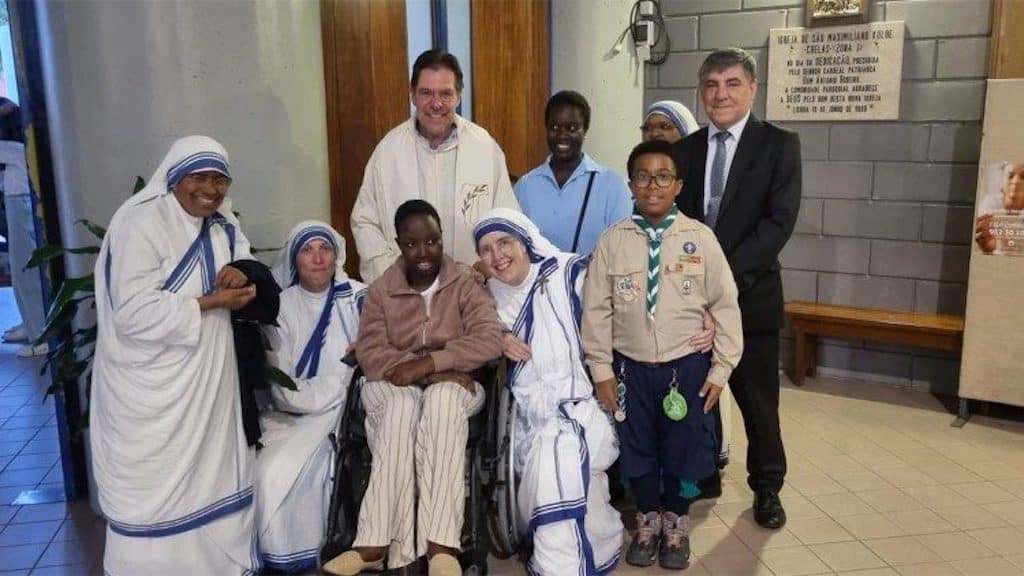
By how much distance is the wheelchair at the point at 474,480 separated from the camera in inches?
101

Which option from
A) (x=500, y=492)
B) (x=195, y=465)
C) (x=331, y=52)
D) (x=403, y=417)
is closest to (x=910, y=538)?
(x=500, y=492)

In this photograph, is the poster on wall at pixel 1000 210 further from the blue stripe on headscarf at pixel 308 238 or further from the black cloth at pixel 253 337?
the black cloth at pixel 253 337

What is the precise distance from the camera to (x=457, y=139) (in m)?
3.05

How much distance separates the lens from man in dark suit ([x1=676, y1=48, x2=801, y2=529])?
285cm

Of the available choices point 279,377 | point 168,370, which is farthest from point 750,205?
point 168,370

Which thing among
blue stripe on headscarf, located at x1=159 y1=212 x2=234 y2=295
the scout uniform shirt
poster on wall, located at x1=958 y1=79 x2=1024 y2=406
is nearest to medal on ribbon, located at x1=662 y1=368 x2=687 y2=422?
the scout uniform shirt

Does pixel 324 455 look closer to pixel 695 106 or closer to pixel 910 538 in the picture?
pixel 910 538

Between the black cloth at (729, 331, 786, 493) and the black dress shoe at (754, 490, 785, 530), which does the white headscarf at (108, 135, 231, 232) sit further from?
the black dress shoe at (754, 490, 785, 530)

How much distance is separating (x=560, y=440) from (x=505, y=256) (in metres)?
0.59

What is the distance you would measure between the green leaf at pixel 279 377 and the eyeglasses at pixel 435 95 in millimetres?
1017

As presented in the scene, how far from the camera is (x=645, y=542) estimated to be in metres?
2.78

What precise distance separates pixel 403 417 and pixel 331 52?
172 cm

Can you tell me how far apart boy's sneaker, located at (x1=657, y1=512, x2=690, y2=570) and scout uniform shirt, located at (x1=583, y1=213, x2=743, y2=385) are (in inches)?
19.0

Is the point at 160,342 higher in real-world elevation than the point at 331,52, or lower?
lower
